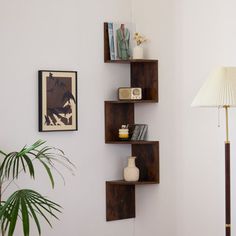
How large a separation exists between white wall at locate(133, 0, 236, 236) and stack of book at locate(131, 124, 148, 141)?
0.27 ft

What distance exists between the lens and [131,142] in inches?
188

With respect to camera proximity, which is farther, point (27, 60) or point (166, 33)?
point (166, 33)

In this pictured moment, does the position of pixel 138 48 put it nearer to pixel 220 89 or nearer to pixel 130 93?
pixel 130 93

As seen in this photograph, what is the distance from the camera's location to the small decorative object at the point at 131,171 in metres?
4.81

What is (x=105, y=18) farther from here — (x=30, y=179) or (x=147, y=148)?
(x=30, y=179)

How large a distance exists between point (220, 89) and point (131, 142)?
1.30m

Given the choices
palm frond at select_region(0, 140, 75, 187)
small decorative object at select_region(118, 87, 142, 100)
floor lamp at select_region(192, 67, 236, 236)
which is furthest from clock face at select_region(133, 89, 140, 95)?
floor lamp at select_region(192, 67, 236, 236)

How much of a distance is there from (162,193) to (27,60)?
151 cm

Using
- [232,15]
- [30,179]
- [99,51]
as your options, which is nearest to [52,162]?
[30,179]

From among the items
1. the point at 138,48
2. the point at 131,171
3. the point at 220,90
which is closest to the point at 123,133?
the point at 131,171

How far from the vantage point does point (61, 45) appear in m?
4.61

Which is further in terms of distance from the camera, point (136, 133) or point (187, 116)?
point (136, 133)

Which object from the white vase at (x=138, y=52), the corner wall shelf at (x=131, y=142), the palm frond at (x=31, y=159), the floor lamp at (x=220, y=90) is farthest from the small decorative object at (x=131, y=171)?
the floor lamp at (x=220, y=90)

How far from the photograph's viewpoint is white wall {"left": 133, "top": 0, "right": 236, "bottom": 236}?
4312 millimetres
